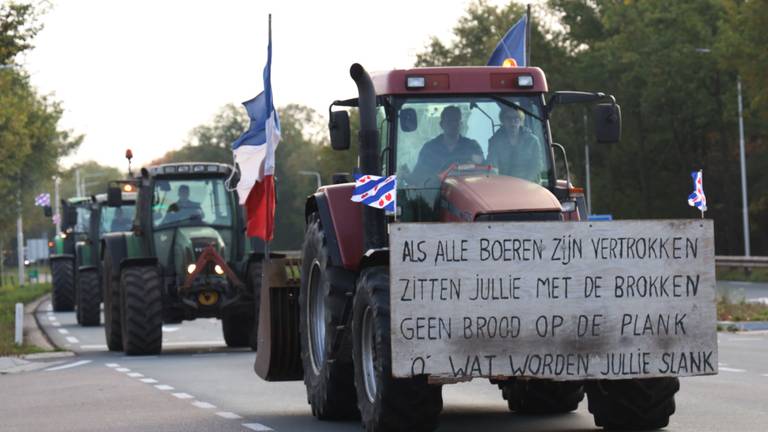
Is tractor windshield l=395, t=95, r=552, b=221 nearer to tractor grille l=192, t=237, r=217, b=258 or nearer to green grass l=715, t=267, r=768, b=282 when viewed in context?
tractor grille l=192, t=237, r=217, b=258

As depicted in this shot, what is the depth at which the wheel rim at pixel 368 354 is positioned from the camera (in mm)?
12500

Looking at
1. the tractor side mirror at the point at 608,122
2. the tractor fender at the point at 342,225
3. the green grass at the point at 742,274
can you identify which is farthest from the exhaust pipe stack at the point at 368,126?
the green grass at the point at 742,274

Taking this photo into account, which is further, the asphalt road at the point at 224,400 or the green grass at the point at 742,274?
the green grass at the point at 742,274

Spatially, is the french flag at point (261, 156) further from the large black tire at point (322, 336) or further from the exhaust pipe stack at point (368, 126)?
the exhaust pipe stack at point (368, 126)

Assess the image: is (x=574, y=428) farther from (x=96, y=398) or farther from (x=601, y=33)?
(x=601, y=33)

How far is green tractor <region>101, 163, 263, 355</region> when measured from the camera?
2602 centimetres

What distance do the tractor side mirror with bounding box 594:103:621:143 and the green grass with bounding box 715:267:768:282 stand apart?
4102 cm

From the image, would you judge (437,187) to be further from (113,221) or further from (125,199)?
(113,221)

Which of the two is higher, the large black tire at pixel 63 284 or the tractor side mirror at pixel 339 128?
the tractor side mirror at pixel 339 128

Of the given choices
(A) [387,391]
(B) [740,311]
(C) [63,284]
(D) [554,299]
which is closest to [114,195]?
(B) [740,311]

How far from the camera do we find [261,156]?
21047mm

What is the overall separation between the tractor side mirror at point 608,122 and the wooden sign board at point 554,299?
2.00 metres

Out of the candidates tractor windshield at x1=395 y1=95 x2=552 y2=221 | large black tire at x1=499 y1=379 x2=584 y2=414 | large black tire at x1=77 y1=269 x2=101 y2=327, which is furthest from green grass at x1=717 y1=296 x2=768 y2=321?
tractor windshield at x1=395 y1=95 x2=552 y2=221

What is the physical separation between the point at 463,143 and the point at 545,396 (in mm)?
2305
